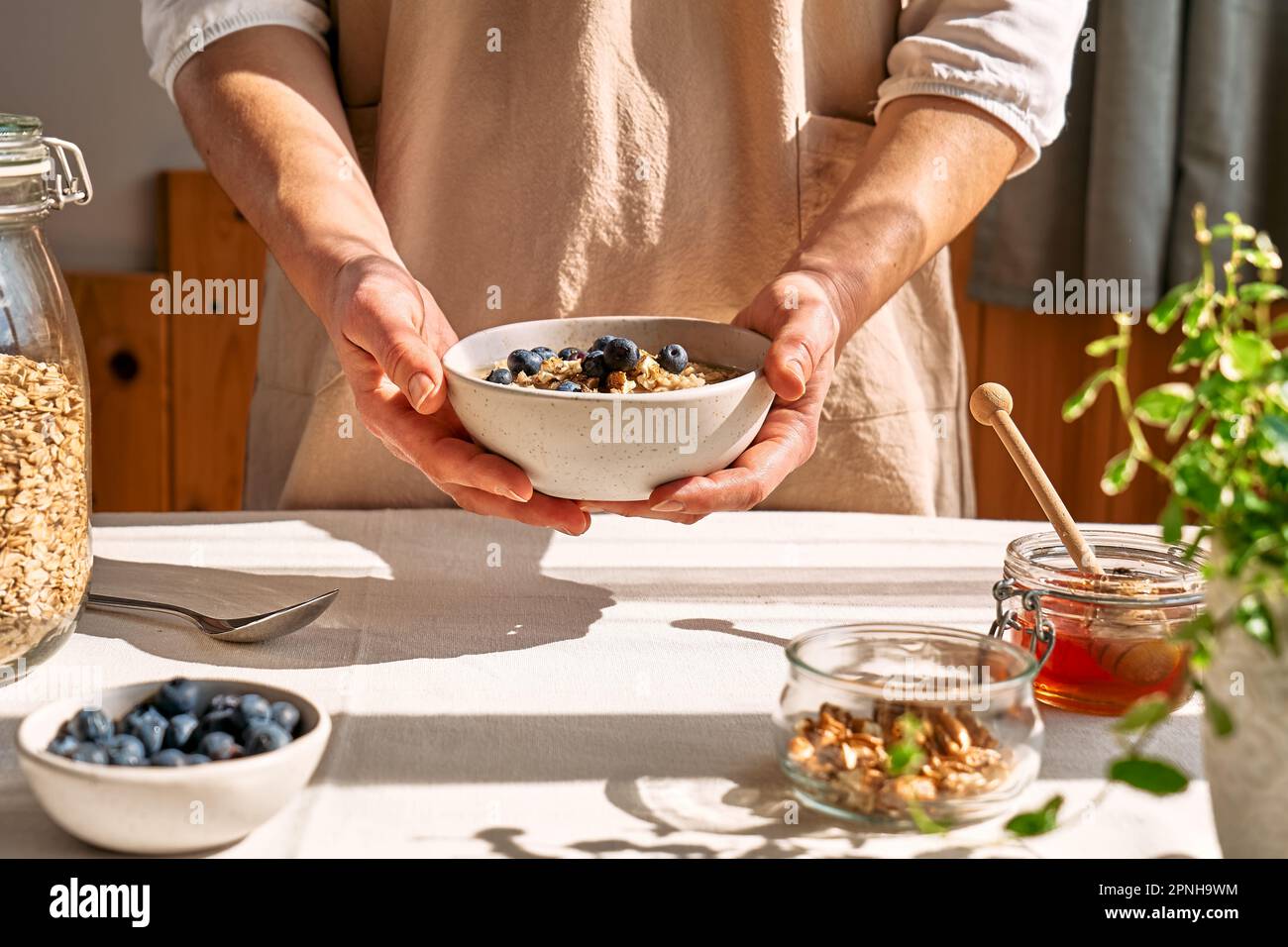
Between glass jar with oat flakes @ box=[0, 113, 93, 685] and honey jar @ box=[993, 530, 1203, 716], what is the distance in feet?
2.06

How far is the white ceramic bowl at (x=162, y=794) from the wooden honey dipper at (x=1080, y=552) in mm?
496

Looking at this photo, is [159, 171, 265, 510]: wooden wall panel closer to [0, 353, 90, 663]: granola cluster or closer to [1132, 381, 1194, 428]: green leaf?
[0, 353, 90, 663]: granola cluster

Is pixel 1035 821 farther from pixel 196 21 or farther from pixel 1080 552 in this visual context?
pixel 196 21

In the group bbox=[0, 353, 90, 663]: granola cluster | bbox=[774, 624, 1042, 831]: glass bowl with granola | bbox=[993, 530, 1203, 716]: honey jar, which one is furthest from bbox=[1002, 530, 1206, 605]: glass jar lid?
bbox=[0, 353, 90, 663]: granola cluster

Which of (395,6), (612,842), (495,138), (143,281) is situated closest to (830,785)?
(612,842)

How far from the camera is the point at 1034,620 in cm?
90

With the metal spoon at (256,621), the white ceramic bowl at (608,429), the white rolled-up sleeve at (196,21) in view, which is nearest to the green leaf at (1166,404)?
the white ceramic bowl at (608,429)

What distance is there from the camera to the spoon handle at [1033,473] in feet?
3.08

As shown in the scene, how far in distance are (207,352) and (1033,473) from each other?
2111 mm

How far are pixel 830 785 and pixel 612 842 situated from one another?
12 centimetres

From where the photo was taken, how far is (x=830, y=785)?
75 cm

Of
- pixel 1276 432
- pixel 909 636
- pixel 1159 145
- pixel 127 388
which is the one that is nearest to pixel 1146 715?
pixel 1276 432

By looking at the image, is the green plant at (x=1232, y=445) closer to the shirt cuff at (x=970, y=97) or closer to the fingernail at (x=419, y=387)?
the fingernail at (x=419, y=387)
